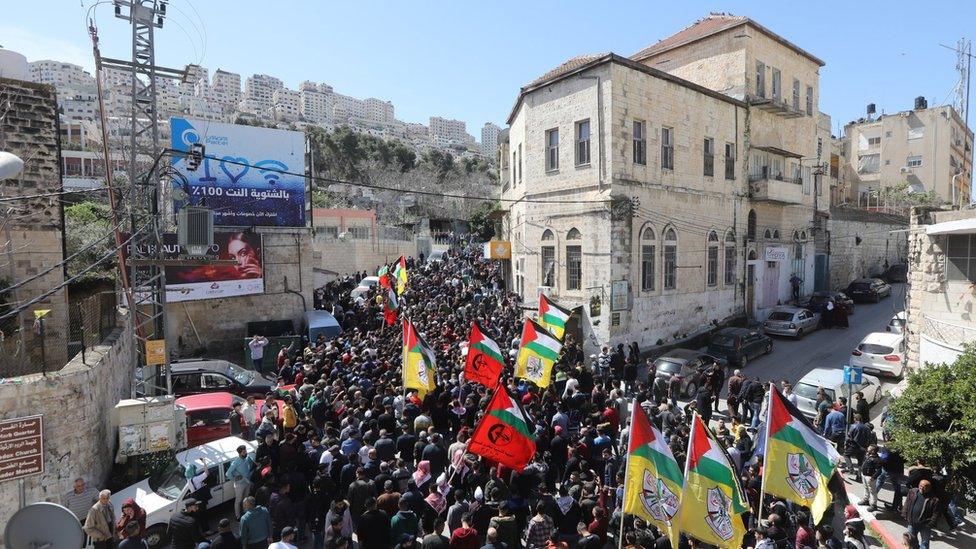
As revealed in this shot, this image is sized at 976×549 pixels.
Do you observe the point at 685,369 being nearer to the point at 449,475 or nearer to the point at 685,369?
the point at 685,369

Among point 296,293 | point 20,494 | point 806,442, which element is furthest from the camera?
point 296,293

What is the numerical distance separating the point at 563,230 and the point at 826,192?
2096 cm

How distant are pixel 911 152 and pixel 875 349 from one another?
41985 mm

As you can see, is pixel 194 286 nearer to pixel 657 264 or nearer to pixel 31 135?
pixel 31 135

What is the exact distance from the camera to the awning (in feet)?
45.6

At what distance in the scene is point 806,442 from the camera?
25.6 ft

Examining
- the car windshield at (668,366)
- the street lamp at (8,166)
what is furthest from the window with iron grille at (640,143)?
the street lamp at (8,166)

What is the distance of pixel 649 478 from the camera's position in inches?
288

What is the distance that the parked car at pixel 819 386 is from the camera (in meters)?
13.7

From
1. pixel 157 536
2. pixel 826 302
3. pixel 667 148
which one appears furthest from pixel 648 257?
pixel 157 536

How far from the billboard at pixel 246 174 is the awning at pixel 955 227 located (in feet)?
71.8

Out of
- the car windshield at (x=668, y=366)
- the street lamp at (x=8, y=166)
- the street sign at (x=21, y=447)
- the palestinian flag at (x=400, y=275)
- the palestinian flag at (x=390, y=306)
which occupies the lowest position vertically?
the car windshield at (x=668, y=366)

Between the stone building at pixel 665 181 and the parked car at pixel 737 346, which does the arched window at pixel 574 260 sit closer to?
the stone building at pixel 665 181

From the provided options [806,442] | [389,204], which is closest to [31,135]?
[806,442]
